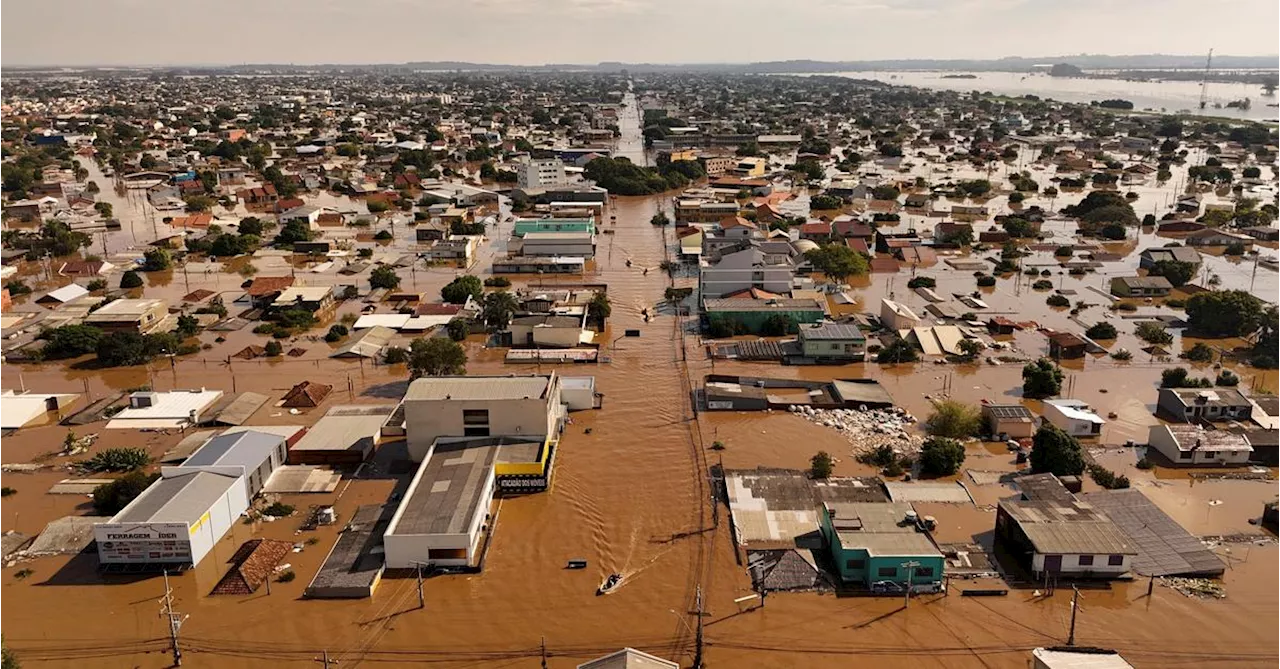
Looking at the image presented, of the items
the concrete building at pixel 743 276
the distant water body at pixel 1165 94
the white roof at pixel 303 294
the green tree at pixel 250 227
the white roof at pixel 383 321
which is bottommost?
the white roof at pixel 383 321

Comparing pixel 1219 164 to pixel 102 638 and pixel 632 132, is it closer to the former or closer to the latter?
pixel 632 132

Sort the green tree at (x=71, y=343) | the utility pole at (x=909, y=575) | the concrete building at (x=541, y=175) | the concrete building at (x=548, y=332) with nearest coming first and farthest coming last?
the utility pole at (x=909, y=575)
the green tree at (x=71, y=343)
the concrete building at (x=548, y=332)
the concrete building at (x=541, y=175)

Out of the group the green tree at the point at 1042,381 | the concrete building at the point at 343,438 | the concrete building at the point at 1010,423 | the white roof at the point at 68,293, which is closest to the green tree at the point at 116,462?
the concrete building at the point at 343,438

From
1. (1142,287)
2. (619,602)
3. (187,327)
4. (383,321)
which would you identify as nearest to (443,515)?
(619,602)

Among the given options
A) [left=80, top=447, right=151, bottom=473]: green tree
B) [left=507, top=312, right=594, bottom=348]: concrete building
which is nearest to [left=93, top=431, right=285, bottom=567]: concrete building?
[left=80, top=447, right=151, bottom=473]: green tree

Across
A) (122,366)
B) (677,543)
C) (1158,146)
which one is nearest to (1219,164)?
(1158,146)

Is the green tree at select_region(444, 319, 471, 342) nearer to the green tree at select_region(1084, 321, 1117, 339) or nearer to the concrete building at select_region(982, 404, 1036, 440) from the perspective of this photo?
the concrete building at select_region(982, 404, 1036, 440)

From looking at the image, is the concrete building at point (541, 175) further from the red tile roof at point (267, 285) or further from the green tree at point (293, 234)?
the red tile roof at point (267, 285)
